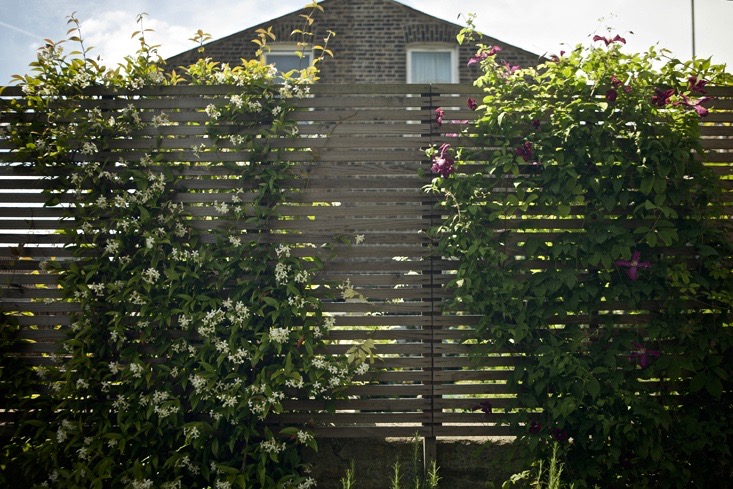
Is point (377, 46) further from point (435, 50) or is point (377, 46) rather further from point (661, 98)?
point (661, 98)

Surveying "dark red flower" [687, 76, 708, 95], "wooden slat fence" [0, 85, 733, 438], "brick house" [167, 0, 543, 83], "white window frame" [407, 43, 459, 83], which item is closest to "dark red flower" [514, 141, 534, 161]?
"wooden slat fence" [0, 85, 733, 438]

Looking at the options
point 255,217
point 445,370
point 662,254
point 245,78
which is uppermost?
point 245,78

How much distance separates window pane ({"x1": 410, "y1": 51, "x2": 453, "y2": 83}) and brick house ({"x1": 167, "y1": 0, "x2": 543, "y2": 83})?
6cm

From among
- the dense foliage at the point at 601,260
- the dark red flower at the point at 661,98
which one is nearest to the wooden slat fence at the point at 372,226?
the dense foliage at the point at 601,260

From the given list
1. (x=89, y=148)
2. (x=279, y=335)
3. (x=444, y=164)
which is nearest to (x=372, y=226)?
(x=444, y=164)

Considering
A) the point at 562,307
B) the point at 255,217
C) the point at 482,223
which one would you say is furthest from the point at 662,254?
the point at 255,217

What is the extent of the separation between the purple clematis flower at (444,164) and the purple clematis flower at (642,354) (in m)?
1.43

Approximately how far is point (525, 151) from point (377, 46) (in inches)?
255

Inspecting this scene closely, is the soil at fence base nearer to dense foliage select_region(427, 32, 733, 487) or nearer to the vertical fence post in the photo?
the vertical fence post

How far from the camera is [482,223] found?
334 centimetres

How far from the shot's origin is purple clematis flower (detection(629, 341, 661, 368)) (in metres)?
3.24

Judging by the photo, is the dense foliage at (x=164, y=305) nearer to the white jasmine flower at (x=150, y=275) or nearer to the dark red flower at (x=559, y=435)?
the white jasmine flower at (x=150, y=275)

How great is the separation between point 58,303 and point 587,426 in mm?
3146

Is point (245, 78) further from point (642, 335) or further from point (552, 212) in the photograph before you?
point (642, 335)
